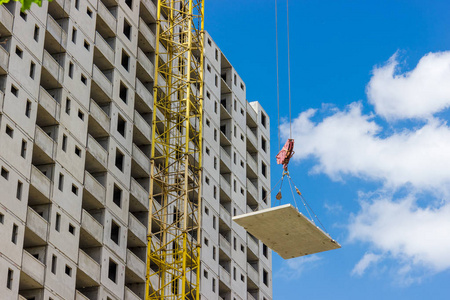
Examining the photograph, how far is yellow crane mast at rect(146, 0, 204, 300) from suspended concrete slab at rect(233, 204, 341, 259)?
15.0 m

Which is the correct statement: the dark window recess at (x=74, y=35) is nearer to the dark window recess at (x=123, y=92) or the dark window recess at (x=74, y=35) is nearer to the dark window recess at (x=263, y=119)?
the dark window recess at (x=123, y=92)

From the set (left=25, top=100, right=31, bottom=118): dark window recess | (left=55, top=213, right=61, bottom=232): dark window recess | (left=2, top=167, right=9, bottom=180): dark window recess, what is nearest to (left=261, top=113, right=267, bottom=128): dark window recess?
(left=55, top=213, right=61, bottom=232): dark window recess

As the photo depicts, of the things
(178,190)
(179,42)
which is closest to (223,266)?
(178,190)

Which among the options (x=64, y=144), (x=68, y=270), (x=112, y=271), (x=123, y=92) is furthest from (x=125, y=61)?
(x=68, y=270)

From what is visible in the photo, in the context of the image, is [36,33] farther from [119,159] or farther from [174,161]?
[174,161]

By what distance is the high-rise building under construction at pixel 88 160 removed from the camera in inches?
1960

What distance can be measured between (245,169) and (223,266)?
35.1 feet

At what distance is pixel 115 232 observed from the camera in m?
60.5

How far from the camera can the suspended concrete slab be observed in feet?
141

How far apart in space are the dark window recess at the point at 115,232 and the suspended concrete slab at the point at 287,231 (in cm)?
1516

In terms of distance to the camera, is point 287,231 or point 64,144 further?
point 64,144

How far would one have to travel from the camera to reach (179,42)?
7150 cm

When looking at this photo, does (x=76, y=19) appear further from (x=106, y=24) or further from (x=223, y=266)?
(x=223, y=266)

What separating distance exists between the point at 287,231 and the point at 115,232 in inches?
742
